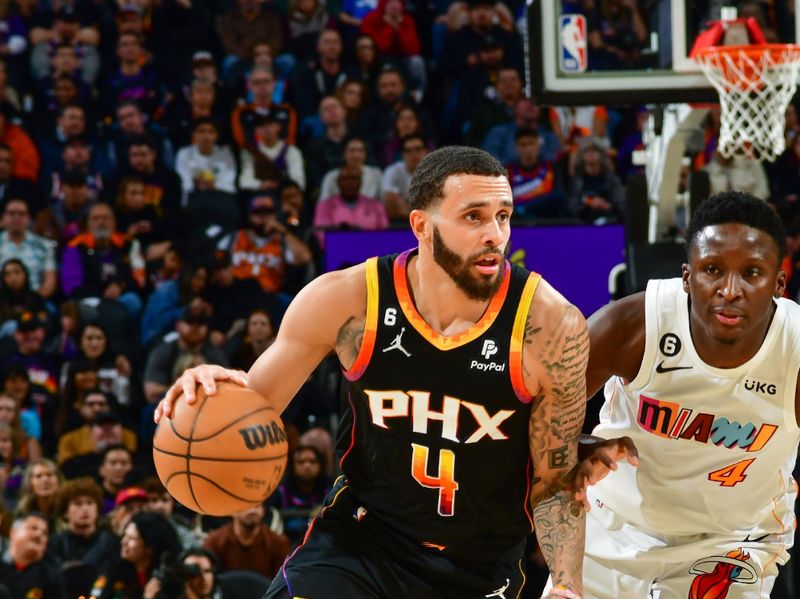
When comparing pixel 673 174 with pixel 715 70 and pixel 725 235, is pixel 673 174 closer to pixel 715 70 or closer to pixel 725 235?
pixel 715 70

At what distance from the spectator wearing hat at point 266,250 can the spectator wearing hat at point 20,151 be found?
2.16 metres

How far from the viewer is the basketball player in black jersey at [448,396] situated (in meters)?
3.89

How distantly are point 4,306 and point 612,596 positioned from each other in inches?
264

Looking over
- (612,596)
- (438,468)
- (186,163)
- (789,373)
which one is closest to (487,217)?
(438,468)

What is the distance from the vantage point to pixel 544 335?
390 cm

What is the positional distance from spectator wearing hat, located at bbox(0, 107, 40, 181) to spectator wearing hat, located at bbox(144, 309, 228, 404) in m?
2.64

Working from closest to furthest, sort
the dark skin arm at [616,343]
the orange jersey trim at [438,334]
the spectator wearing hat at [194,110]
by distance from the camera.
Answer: the orange jersey trim at [438,334]
the dark skin arm at [616,343]
the spectator wearing hat at [194,110]

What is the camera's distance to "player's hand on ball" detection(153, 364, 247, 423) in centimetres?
382

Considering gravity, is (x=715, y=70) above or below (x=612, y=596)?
above

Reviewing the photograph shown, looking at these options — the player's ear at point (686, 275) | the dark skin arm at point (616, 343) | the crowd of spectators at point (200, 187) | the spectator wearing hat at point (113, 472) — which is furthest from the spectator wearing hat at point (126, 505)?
the player's ear at point (686, 275)

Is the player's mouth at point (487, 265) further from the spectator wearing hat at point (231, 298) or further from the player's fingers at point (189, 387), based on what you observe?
the spectator wearing hat at point (231, 298)

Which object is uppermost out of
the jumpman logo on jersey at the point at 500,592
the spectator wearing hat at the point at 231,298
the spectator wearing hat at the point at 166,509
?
the jumpman logo on jersey at the point at 500,592

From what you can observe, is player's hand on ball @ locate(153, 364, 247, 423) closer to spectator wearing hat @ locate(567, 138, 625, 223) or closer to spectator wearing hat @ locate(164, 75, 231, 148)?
spectator wearing hat @ locate(567, 138, 625, 223)

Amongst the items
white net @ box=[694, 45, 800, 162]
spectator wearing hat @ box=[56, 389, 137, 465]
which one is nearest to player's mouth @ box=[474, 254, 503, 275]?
white net @ box=[694, 45, 800, 162]
